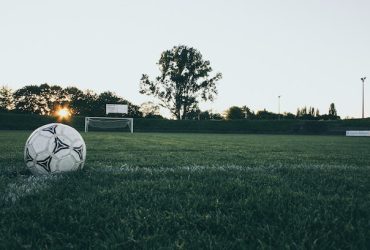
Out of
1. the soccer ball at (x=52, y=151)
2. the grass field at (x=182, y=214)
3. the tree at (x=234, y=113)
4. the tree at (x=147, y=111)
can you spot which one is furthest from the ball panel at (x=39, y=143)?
the tree at (x=234, y=113)

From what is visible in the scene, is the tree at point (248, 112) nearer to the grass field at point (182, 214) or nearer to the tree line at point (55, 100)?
the tree line at point (55, 100)

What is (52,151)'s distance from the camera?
11.4 ft

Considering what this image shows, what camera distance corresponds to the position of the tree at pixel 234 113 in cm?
9394

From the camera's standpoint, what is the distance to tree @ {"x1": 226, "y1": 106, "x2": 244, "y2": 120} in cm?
9394

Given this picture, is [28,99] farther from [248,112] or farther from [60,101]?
[248,112]

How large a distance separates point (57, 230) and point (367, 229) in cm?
190

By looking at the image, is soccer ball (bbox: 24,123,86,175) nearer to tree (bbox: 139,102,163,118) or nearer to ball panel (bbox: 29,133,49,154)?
ball panel (bbox: 29,133,49,154)

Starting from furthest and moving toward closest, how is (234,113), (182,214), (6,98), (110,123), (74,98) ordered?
(234,113)
(74,98)
(6,98)
(110,123)
(182,214)

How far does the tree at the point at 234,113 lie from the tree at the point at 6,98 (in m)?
60.2

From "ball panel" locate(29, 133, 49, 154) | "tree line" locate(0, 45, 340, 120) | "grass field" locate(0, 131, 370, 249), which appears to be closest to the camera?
"grass field" locate(0, 131, 370, 249)

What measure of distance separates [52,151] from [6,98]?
7774 centimetres

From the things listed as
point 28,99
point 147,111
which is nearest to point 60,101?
point 28,99

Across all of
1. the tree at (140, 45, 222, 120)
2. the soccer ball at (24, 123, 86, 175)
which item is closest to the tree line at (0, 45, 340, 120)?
the tree at (140, 45, 222, 120)

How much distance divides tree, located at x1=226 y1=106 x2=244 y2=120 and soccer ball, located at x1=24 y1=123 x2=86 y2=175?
91.6 meters
